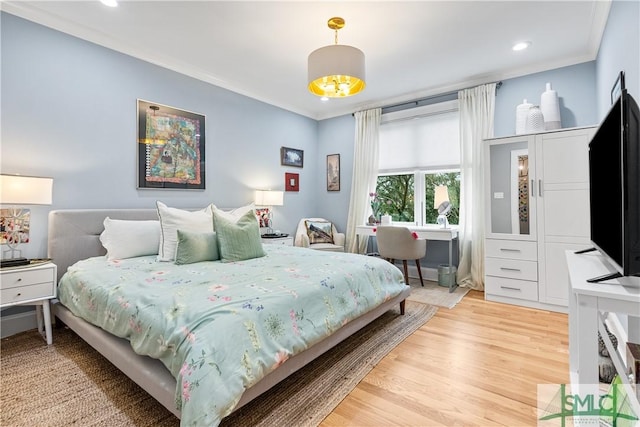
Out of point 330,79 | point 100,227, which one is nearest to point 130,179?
point 100,227

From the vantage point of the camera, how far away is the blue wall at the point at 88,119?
244cm

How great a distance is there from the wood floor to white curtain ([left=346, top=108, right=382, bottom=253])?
2258 mm

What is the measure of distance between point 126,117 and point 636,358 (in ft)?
13.0

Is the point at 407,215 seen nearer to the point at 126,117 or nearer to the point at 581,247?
the point at 581,247

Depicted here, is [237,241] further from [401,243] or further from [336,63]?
[401,243]

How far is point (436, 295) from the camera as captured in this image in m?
3.57

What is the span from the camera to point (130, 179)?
3086mm

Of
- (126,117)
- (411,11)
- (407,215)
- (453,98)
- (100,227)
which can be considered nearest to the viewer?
(411,11)

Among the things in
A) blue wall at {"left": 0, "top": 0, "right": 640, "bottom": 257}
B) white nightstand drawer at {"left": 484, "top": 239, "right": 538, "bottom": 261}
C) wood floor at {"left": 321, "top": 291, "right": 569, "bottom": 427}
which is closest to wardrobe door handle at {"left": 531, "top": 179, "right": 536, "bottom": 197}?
white nightstand drawer at {"left": 484, "top": 239, "right": 538, "bottom": 261}

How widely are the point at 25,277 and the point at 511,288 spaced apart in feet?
14.1

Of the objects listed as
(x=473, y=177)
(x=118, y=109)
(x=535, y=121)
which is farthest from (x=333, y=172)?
(x=118, y=109)

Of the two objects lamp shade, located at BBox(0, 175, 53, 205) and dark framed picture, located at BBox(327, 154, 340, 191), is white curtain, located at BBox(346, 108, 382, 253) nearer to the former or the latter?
dark framed picture, located at BBox(327, 154, 340, 191)

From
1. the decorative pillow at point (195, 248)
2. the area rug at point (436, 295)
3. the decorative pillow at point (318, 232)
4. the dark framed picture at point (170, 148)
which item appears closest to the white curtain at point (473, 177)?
the area rug at point (436, 295)

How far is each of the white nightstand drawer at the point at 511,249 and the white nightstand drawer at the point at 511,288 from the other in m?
0.25
